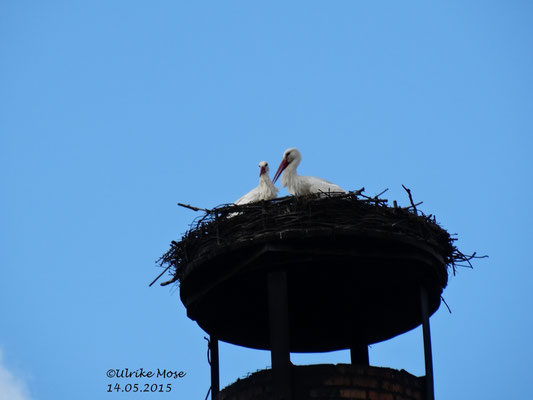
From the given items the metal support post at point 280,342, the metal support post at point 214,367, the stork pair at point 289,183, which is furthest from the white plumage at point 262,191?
the metal support post at point 280,342

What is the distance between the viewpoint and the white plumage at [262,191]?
19172 mm

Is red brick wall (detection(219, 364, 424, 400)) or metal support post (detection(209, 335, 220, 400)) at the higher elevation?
metal support post (detection(209, 335, 220, 400))

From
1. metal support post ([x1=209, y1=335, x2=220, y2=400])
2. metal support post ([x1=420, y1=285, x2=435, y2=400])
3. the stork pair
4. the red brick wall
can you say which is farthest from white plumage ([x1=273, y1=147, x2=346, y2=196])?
the red brick wall

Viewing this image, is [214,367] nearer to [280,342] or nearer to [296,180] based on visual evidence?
[280,342]

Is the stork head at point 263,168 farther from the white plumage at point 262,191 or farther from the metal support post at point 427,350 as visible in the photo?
the metal support post at point 427,350

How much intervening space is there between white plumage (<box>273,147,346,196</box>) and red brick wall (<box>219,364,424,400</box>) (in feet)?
→ 9.89

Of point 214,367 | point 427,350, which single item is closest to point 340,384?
point 427,350

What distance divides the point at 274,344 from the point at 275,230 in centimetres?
144

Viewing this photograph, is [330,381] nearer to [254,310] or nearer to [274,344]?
[274,344]

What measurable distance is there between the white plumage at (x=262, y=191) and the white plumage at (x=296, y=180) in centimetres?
20

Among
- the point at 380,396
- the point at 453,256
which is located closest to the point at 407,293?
the point at 453,256

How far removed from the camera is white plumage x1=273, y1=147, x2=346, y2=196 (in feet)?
61.0

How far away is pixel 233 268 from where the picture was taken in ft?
53.8

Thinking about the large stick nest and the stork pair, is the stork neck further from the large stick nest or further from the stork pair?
the large stick nest
